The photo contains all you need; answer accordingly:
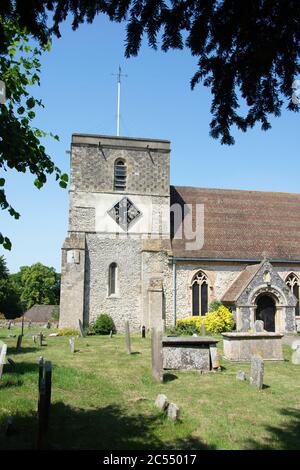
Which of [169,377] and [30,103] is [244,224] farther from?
[30,103]

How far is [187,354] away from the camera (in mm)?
11883

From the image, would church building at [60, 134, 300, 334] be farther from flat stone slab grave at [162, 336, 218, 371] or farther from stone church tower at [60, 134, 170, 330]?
flat stone slab grave at [162, 336, 218, 371]

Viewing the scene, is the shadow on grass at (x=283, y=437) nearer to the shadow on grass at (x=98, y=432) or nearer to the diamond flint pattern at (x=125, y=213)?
the shadow on grass at (x=98, y=432)

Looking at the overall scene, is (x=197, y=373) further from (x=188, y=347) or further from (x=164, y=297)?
(x=164, y=297)

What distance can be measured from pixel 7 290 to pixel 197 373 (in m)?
40.8

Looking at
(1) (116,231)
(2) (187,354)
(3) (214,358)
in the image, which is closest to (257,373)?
(3) (214,358)

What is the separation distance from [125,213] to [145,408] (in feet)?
57.6

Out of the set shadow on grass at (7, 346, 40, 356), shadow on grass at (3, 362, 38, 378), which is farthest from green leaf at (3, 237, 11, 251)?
shadow on grass at (7, 346, 40, 356)

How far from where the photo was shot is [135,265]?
2416cm

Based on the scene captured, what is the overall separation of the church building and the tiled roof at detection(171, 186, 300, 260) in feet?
0.25

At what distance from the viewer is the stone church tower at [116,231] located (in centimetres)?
2311

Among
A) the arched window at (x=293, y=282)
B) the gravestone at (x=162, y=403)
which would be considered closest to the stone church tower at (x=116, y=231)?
the arched window at (x=293, y=282)

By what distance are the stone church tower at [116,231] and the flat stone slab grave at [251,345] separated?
9134mm
